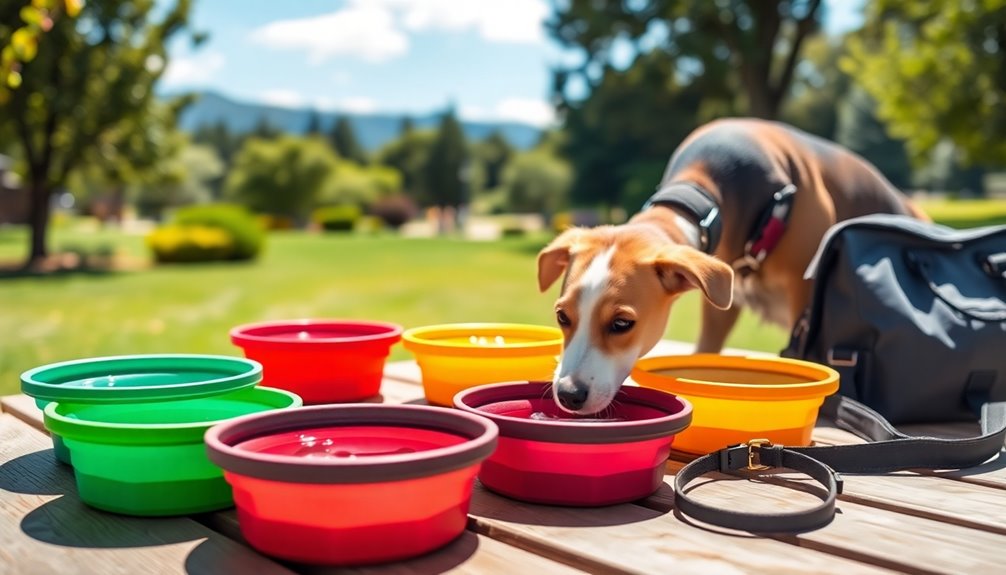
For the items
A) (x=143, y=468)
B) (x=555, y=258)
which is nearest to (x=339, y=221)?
(x=555, y=258)

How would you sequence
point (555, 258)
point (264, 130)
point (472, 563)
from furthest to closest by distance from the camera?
point (264, 130)
point (555, 258)
point (472, 563)

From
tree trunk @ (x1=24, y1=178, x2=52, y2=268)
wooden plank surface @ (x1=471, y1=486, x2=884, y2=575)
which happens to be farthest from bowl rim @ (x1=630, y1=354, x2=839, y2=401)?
tree trunk @ (x1=24, y1=178, x2=52, y2=268)

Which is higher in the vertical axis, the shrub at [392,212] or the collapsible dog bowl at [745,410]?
the collapsible dog bowl at [745,410]

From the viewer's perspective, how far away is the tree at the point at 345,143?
9531 cm

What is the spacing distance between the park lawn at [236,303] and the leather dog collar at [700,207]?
101 inches

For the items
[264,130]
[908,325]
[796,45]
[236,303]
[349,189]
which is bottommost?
[236,303]

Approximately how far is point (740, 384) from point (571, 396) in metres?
0.52

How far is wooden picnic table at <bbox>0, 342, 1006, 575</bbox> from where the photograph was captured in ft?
5.13

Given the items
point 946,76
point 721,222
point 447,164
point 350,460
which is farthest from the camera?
point 447,164

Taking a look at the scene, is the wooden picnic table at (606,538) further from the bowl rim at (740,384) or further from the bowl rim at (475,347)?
the bowl rim at (475,347)

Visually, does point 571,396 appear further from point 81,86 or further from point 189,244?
point 189,244

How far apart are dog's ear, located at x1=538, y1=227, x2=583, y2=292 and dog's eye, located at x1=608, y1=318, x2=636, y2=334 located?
0.43m

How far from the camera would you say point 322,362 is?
2.80 metres

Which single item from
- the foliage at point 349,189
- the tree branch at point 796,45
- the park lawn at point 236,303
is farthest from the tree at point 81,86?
the foliage at point 349,189
